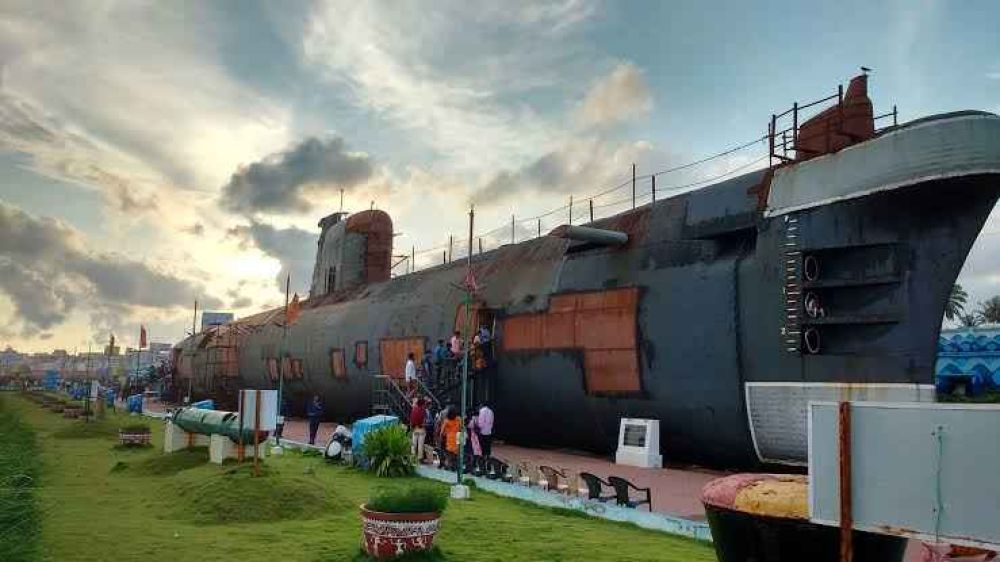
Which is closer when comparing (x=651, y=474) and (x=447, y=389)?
(x=651, y=474)

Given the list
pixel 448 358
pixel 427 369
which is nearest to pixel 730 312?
pixel 448 358

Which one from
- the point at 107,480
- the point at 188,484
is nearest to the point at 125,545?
the point at 188,484

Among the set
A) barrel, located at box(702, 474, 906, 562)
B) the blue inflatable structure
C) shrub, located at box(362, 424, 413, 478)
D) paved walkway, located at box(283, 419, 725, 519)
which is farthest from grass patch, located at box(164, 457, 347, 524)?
the blue inflatable structure

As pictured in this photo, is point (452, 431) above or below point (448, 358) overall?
below

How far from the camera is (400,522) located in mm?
9703

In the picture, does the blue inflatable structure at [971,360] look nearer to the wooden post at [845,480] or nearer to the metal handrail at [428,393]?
the metal handrail at [428,393]

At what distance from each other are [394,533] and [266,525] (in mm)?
3522

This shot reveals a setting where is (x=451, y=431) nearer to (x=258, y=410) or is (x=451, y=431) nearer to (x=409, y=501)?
(x=258, y=410)

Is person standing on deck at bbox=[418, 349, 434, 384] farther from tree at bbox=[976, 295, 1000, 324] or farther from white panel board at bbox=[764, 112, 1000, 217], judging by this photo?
tree at bbox=[976, 295, 1000, 324]

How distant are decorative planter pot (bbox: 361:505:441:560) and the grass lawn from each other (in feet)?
1.46

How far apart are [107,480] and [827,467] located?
16844mm

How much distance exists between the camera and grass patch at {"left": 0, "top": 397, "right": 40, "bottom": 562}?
1012 centimetres

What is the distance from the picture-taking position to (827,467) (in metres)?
5.30

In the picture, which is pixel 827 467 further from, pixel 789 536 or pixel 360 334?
pixel 360 334
